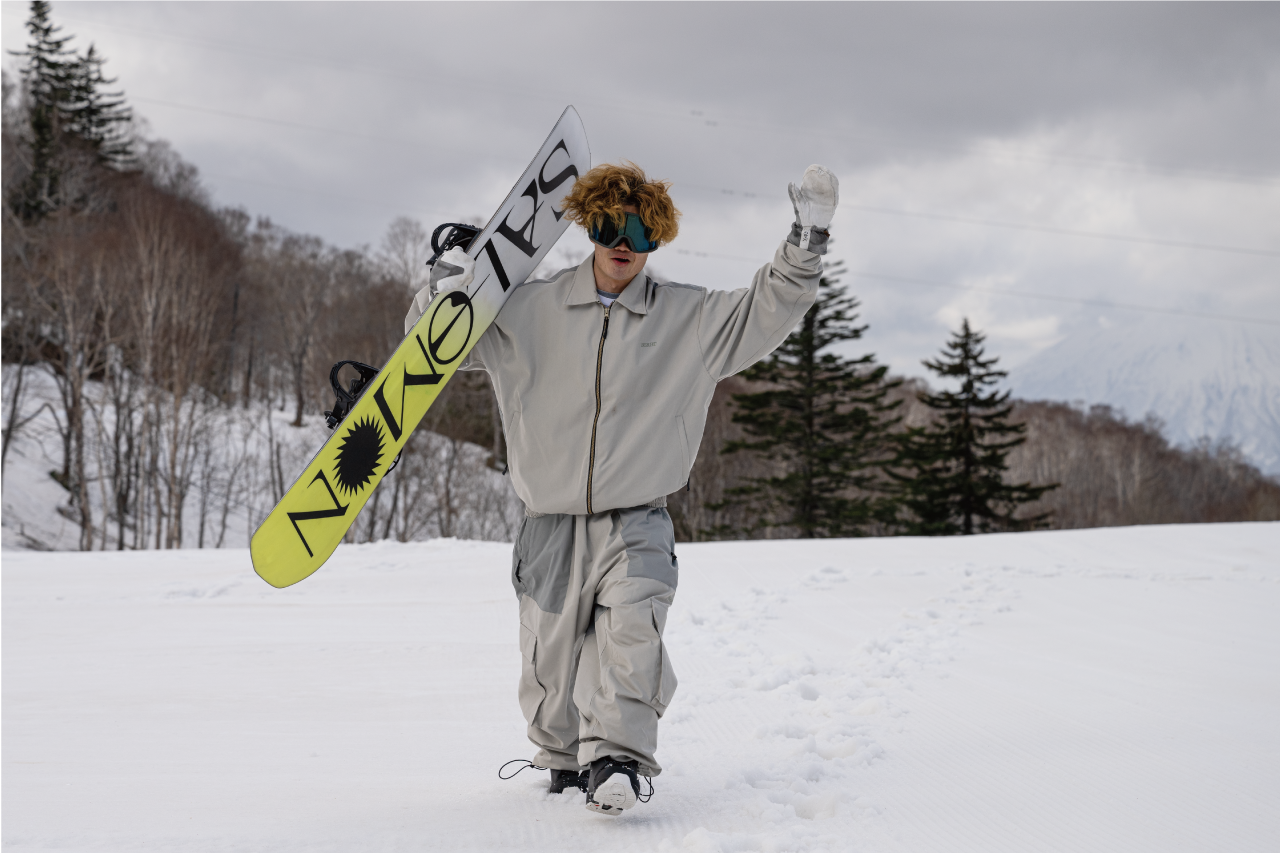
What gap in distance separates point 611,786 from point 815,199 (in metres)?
1.68

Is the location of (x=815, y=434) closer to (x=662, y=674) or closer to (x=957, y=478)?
(x=957, y=478)

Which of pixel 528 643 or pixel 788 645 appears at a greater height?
pixel 528 643

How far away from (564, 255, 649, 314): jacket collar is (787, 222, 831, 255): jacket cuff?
46cm

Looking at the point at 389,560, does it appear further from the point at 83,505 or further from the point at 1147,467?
the point at 1147,467

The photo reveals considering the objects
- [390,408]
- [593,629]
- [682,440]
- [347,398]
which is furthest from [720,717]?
[347,398]

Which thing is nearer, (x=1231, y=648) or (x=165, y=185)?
(x=1231, y=648)

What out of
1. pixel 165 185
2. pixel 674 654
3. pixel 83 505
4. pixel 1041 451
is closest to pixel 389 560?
pixel 674 654

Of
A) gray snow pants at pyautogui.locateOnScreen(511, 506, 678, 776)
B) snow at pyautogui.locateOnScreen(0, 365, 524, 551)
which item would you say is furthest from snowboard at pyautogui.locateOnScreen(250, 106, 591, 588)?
snow at pyautogui.locateOnScreen(0, 365, 524, 551)

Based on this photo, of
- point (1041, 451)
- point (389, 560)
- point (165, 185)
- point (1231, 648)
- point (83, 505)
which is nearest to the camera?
point (1231, 648)

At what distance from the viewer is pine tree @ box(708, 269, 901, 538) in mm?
33000

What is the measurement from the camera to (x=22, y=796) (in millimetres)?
2719

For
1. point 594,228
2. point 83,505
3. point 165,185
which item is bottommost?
point 83,505

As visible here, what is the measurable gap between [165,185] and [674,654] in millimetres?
48476

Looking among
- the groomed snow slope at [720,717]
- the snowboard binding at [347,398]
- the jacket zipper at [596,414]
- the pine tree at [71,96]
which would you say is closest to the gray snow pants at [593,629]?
the jacket zipper at [596,414]
